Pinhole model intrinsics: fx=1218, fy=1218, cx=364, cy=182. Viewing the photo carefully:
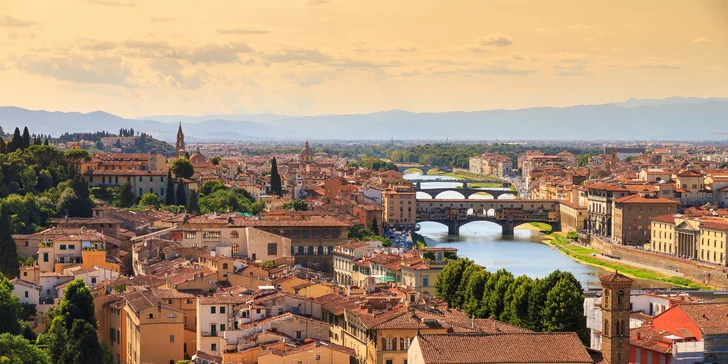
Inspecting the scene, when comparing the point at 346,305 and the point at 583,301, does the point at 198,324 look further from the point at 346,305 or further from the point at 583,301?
the point at 583,301

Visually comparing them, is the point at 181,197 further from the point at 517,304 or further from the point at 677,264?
the point at 517,304

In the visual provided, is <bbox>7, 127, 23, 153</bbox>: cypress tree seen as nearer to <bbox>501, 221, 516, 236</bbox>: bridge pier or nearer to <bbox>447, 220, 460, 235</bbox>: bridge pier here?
<bbox>447, 220, 460, 235</bbox>: bridge pier

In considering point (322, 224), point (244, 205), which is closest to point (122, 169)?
point (244, 205)

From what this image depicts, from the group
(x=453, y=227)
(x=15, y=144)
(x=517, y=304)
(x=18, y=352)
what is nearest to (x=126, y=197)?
(x=15, y=144)

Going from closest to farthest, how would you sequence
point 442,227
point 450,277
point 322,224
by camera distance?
point 450,277 → point 322,224 → point 442,227

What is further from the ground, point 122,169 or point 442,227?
point 122,169

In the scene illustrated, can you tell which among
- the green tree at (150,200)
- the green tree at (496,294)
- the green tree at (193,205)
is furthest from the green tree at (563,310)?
the green tree at (150,200)
